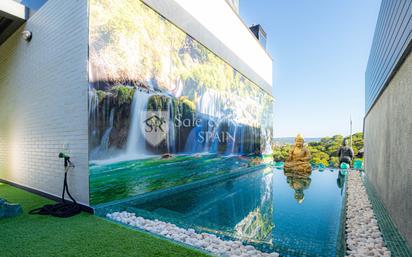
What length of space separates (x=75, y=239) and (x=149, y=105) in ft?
8.89

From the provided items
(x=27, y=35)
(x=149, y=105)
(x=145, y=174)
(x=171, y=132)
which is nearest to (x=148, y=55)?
(x=149, y=105)

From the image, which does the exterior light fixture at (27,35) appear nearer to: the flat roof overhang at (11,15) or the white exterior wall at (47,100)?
the white exterior wall at (47,100)

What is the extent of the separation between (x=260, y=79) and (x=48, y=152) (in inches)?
359

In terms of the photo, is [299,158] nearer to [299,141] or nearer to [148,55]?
[299,141]

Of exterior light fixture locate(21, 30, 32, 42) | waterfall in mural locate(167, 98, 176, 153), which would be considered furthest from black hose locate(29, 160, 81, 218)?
exterior light fixture locate(21, 30, 32, 42)

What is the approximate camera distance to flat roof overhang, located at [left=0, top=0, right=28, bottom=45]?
448 cm

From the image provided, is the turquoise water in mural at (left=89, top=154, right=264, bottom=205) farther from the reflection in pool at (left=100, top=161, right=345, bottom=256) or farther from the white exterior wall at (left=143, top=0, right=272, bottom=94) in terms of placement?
the white exterior wall at (left=143, top=0, right=272, bottom=94)

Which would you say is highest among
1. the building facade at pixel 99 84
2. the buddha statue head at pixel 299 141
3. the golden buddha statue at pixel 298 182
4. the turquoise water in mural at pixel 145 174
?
the building facade at pixel 99 84

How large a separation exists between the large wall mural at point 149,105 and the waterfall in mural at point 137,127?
0.06ft

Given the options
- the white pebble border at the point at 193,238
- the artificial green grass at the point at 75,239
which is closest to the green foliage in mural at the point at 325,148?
the white pebble border at the point at 193,238

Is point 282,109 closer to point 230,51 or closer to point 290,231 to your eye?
point 230,51

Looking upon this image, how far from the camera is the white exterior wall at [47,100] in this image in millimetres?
3492

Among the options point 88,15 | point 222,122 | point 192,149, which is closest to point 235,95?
point 222,122

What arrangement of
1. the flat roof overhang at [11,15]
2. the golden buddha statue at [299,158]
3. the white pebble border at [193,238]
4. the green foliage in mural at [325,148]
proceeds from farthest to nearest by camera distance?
1. the green foliage in mural at [325,148]
2. the golden buddha statue at [299,158]
3. the flat roof overhang at [11,15]
4. the white pebble border at [193,238]
